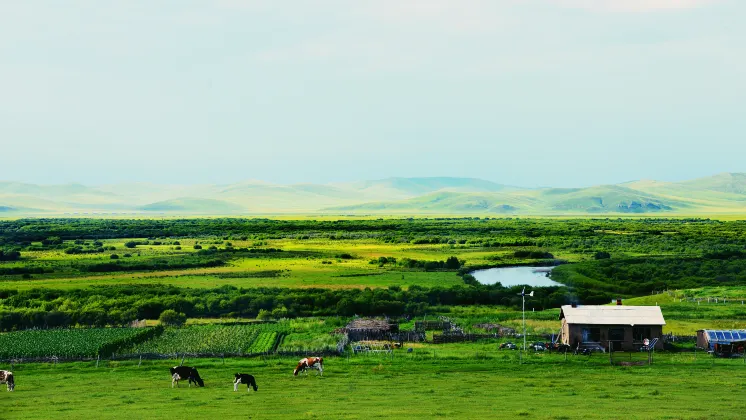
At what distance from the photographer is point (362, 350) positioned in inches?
1683

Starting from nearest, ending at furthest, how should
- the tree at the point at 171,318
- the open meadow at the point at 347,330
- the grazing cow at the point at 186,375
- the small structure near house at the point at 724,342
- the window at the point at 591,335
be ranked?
the open meadow at the point at 347,330 < the grazing cow at the point at 186,375 < the small structure near house at the point at 724,342 < the window at the point at 591,335 < the tree at the point at 171,318

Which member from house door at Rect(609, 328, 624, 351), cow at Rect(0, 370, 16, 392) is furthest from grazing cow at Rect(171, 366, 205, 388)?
house door at Rect(609, 328, 624, 351)

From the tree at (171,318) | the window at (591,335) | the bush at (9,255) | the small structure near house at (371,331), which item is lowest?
the tree at (171,318)

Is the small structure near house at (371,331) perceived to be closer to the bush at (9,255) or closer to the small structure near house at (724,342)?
the small structure near house at (724,342)

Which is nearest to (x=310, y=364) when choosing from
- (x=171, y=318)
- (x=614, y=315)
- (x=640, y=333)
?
(x=614, y=315)

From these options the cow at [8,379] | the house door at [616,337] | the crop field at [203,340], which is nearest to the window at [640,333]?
the house door at [616,337]

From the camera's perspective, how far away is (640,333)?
42.3m

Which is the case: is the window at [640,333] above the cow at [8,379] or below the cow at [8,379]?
above

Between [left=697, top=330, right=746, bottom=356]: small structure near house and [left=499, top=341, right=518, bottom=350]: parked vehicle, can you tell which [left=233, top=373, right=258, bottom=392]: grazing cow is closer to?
[left=499, top=341, right=518, bottom=350]: parked vehicle

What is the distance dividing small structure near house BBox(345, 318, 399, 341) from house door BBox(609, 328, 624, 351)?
515 inches

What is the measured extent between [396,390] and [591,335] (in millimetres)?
16292

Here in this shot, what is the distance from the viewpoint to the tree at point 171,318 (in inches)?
2270

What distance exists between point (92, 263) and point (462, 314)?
183 ft

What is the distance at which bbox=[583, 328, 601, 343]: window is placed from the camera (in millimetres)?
42562
